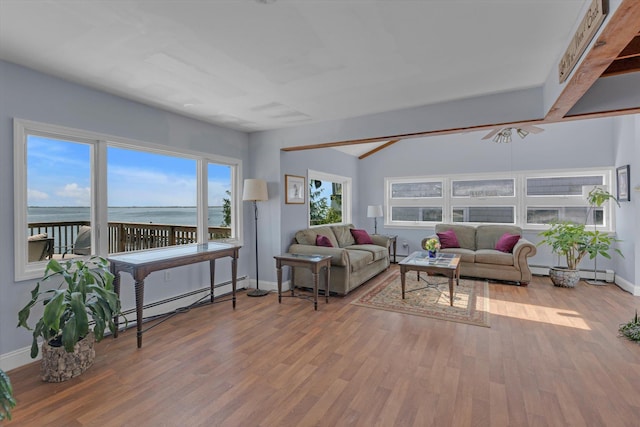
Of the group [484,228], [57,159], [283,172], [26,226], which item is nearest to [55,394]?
[26,226]

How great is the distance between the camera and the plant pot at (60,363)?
7.47 ft

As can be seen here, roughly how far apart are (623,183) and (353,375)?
516 cm

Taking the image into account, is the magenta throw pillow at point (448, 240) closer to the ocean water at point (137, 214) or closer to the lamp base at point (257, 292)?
the lamp base at point (257, 292)

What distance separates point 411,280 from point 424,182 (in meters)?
2.51

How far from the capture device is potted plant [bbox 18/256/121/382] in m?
2.21

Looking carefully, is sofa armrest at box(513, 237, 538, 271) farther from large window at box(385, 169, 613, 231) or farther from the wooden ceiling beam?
the wooden ceiling beam

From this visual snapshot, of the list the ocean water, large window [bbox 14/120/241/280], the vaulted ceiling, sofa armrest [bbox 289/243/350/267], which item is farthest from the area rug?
large window [bbox 14/120/241/280]

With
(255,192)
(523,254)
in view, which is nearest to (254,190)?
(255,192)

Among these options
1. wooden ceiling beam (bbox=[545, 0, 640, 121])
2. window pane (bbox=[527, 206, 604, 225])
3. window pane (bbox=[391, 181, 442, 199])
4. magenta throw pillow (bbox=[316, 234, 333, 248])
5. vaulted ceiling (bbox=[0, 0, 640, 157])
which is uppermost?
vaulted ceiling (bbox=[0, 0, 640, 157])

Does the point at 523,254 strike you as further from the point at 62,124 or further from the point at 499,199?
the point at 62,124

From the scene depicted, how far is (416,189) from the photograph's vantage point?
6789 mm

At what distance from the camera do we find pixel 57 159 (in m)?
2.81

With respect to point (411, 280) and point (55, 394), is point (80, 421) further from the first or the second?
point (411, 280)

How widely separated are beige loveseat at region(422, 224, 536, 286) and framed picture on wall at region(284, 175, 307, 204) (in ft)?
9.18
